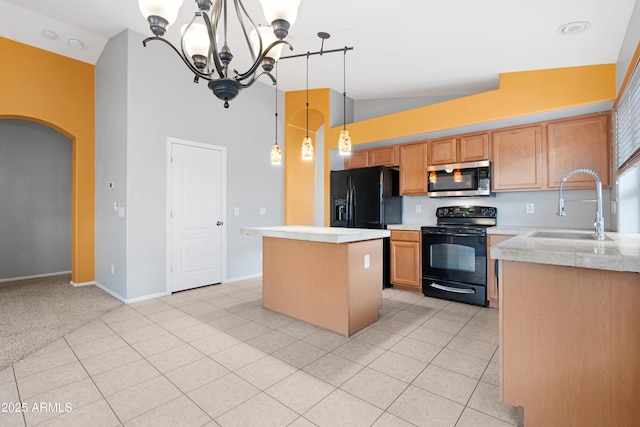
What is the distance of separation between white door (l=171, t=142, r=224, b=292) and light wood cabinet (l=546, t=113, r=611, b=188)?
167 inches

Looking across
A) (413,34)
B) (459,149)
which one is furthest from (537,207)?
(413,34)

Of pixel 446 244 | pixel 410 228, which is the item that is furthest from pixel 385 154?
pixel 446 244

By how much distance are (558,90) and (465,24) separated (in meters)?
1.23

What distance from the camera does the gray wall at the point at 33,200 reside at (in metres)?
4.88

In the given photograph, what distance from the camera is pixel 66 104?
4312 millimetres

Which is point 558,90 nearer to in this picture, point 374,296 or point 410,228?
point 410,228

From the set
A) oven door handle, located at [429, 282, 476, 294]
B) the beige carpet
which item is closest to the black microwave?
oven door handle, located at [429, 282, 476, 294]

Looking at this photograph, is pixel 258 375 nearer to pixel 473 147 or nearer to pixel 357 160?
pixel 473 147

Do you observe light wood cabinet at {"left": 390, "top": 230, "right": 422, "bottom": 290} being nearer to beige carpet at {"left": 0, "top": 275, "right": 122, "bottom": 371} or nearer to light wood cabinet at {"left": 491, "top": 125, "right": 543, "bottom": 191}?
light wood cabinet at {"left": 491, "top": 125, "right": 543, "bottom": 191}

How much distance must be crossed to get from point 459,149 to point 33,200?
6.77m

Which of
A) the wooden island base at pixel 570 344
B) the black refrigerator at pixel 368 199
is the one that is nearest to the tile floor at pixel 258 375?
the wooden island base at pixel 570 344

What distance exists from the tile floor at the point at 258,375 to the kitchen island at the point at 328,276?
151 millimetres

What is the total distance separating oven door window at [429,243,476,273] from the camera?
11.8 feet

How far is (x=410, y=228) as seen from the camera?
4148 mm
